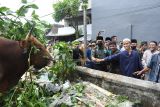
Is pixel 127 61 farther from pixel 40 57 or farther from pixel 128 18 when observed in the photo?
pixel 128 18

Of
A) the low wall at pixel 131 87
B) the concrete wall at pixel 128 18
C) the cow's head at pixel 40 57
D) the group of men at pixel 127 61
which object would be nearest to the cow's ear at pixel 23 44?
the cow's head at pixel 40 57

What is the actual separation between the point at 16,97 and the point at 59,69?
1.31 metres

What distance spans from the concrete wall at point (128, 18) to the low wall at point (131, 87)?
35.4 ft

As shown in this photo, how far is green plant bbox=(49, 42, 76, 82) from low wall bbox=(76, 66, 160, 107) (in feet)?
2.11

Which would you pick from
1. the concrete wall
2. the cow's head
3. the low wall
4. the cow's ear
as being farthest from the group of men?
the concrete wall

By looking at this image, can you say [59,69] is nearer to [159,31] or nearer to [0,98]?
[0,98]

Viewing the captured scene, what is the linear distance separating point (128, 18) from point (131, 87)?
46.2ft

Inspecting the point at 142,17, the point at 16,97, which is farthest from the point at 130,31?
the point at 16,97

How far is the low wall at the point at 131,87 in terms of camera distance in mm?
5250

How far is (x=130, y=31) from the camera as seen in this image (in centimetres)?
1902

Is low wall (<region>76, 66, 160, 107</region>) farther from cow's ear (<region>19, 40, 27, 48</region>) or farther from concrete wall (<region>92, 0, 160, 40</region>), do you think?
concrete wall (<region>92, 0, 160, 40</region>)

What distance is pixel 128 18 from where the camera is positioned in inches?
764

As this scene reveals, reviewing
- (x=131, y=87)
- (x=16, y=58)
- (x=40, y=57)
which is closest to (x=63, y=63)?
(x=40, y=57)

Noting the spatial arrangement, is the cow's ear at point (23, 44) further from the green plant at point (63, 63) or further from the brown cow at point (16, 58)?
the green plant at point (63, 63)
